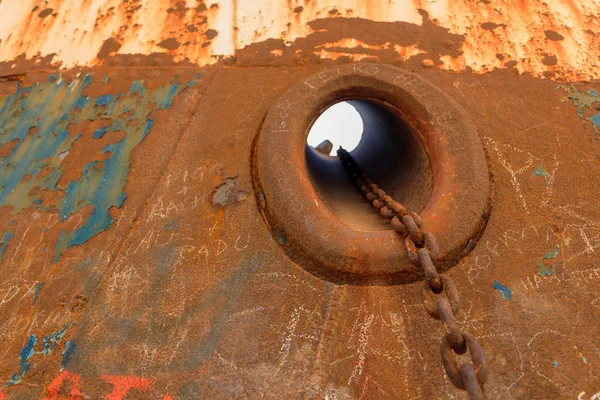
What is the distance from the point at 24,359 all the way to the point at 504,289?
1800 mm

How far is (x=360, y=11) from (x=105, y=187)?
1715 millimetres

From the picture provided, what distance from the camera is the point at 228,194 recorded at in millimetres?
1952

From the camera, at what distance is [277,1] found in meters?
2.71

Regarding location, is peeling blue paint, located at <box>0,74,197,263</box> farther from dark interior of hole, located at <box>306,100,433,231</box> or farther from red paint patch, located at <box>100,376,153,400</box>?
dark interior of hole, located at <box>306,100,433,231</box>

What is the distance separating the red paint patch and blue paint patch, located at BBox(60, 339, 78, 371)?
0.18 metres

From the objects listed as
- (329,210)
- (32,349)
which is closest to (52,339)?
(32,349)

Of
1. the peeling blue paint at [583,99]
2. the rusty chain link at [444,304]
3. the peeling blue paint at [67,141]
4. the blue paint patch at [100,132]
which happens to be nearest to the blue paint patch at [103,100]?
the peeling blue paint at [67,141]

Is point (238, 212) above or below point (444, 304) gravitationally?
below

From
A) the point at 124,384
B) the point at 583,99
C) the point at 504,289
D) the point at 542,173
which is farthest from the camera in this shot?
the point at 583,99

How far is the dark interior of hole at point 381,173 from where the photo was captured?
225cm

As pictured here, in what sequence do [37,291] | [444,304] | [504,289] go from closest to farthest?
[444,304] → [504,289] → [37,291]

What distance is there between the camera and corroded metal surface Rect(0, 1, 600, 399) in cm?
154

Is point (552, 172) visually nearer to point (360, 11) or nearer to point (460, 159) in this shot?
point (460, 159)

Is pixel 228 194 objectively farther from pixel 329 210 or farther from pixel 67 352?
pixel 67 352
